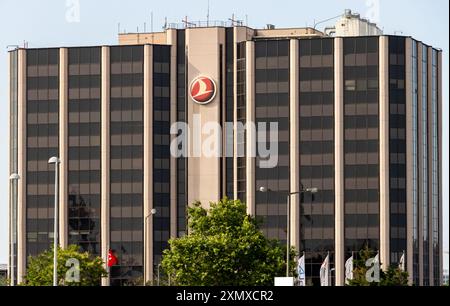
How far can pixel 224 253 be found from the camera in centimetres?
11994

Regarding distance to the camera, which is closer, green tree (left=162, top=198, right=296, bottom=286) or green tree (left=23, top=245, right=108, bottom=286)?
green tree (left=23, top=245, right=108, bottom=286)

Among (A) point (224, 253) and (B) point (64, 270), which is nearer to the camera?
(B) point (64, 270)

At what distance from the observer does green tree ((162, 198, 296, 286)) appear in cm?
11731

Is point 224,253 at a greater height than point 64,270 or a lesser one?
greater

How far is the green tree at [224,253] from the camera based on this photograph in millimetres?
117312

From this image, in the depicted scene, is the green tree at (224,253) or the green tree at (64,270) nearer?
the green tree at (64,270)
